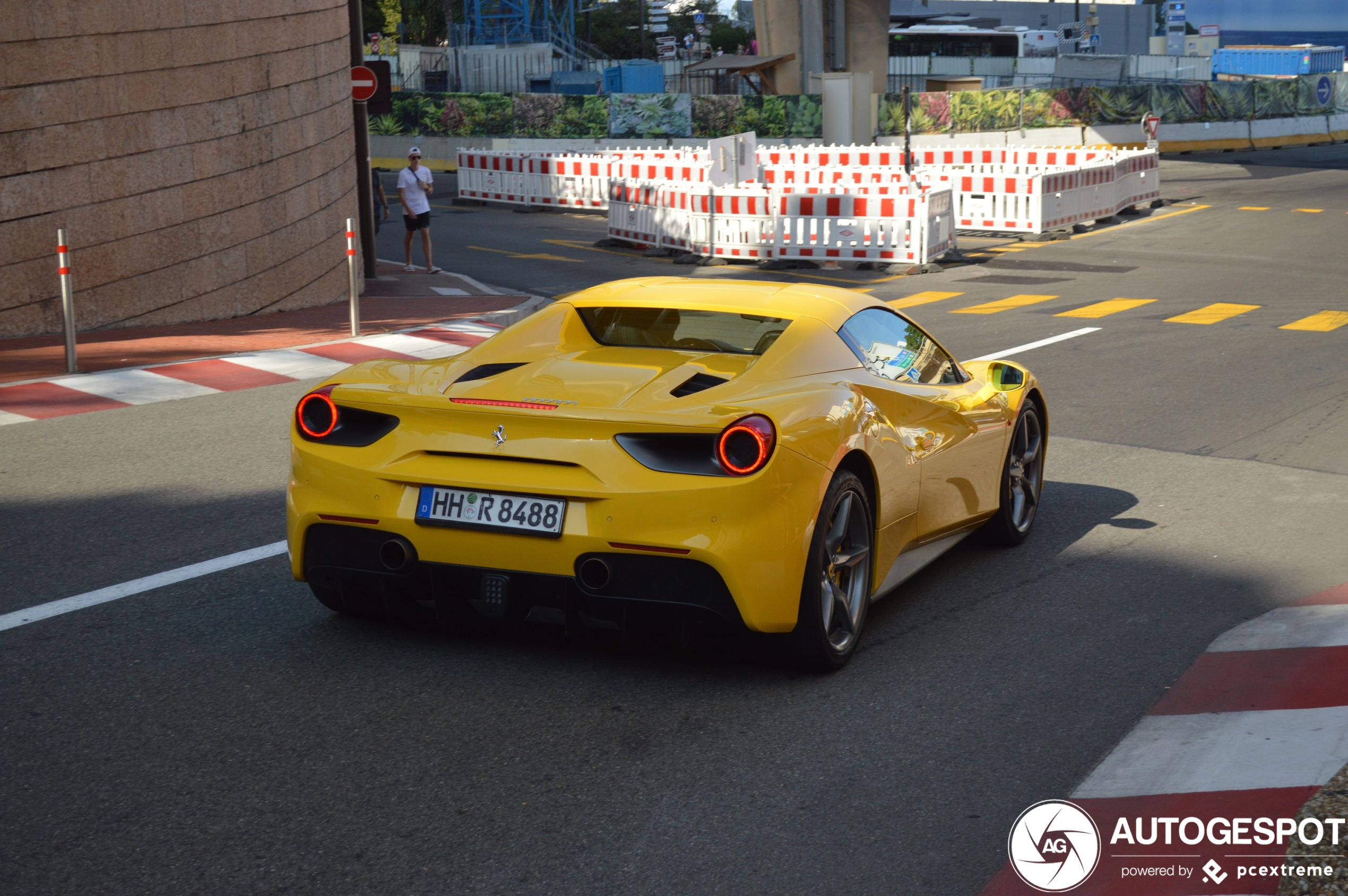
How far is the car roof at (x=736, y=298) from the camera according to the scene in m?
5.62

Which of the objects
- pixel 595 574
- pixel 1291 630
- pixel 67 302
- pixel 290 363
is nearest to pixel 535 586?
pixel 595 574

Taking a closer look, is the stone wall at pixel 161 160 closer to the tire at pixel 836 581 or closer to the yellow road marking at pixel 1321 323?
the tire at pixel 836 581

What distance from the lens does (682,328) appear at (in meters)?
5.76

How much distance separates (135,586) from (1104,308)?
1315 centimetres

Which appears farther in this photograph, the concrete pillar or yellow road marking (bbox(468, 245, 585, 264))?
the concrete pillar

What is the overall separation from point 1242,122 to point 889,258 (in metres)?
32.1

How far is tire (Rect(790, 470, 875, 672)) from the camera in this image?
476cm

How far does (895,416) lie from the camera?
18.0ft

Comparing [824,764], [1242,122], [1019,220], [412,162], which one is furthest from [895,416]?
[1242,122]

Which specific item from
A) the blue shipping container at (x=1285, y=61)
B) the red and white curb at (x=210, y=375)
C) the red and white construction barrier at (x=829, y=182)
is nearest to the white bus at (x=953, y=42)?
the blue shipping container at (x=1285, y=61)

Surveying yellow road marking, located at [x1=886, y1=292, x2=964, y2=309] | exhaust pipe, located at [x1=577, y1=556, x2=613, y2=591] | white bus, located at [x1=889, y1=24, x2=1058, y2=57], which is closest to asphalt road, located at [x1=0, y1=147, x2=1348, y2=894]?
exhaust pipe, located at [x1=577, y1=556, x2=613, y2=591]

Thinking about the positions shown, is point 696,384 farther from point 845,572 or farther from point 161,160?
point 161,160

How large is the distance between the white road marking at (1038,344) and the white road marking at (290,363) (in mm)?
5487

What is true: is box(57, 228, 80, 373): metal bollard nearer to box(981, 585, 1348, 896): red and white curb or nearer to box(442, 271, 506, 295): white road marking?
box(442, 271, 506, 295): white road marking
